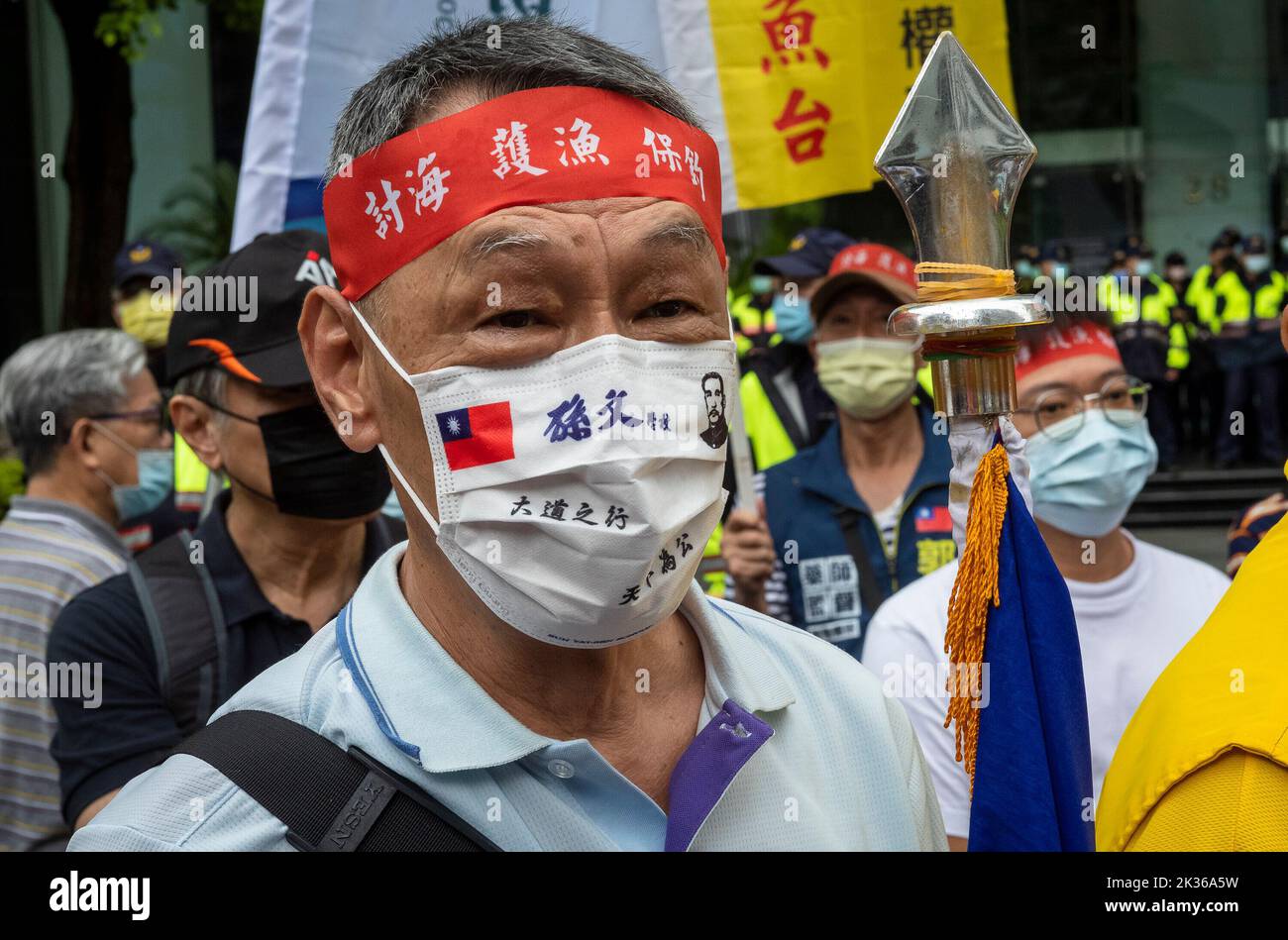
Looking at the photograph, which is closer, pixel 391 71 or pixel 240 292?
pixel 391 71

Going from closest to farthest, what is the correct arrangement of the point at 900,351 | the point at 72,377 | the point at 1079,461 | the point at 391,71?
the point at 391,71
the point at 1079,461
the point at 72,377
the point at 900,351

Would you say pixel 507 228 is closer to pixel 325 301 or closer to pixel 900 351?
pixel 325 301

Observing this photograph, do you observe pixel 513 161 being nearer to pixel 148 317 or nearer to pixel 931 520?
pixel 931 520

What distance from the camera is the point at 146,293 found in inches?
283

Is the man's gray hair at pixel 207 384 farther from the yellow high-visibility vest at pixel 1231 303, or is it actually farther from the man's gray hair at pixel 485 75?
the yellow high-visibility vest at pixel 1231 303

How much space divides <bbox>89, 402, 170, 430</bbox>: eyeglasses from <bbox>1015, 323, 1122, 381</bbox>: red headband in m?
2.44

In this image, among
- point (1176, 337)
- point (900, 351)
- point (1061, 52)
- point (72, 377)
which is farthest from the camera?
point (1061, 52)

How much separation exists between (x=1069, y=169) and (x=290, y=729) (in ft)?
59.2

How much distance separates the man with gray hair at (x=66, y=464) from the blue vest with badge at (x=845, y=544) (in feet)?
6.63

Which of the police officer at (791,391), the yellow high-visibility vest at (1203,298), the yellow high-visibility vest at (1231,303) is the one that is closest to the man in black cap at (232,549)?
the police officer at (791,391)

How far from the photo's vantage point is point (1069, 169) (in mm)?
18156

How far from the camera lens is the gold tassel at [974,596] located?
1.74 meters

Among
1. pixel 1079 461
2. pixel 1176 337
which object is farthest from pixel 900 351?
pixel 1176 337

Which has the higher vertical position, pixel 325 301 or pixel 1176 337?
pixel 325 301
